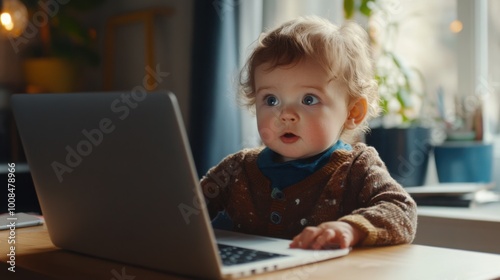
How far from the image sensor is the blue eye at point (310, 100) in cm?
120

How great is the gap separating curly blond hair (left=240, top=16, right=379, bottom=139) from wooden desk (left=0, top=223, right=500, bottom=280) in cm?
33

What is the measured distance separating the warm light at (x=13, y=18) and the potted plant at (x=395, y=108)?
188 centimetres

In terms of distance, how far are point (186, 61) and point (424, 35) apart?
1.18m

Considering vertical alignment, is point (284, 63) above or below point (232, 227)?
above

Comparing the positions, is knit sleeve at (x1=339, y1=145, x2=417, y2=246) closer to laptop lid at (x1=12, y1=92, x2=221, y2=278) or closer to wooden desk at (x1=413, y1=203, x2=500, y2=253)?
laptop lid at (x1=12, y1=92, x2=221, y2=278)

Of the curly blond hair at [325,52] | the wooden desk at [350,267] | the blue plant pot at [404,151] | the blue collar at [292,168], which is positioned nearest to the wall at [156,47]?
the blue plant pot at [404,151]

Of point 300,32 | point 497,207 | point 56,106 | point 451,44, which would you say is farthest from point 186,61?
point 56,106

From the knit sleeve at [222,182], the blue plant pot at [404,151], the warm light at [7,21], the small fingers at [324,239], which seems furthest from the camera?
the warm light at [7,21]

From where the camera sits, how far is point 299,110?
1.18m

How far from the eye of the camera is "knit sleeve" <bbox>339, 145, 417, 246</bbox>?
102cm

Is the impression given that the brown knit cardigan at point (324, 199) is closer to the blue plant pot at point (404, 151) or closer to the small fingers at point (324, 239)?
the small fingers at point (324, 239)

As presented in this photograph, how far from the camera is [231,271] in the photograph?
2.61 feet

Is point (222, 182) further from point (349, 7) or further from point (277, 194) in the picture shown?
point (349, 7)

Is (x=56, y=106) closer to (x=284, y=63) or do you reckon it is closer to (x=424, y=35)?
(x=284, y=63)
